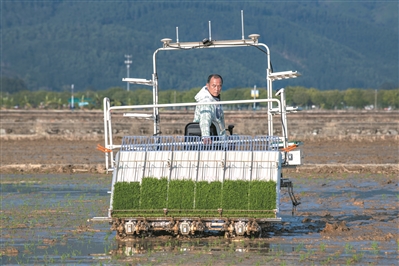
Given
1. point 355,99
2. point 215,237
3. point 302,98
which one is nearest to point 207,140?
point 215,237

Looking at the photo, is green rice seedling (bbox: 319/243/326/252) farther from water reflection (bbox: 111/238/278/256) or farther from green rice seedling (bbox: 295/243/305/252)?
water reflection (bbox: 111/238/278/256)

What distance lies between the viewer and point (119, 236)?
15.6 m

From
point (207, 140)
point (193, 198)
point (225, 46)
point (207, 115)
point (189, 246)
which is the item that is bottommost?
point (189, 246)

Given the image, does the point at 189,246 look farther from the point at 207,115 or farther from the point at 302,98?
the point at 302,98

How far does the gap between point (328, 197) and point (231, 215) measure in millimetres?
7664

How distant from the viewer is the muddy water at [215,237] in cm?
1351

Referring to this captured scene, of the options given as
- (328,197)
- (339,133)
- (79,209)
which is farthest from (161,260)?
(339,133)

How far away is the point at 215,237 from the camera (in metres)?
15.6

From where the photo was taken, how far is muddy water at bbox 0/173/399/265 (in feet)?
44.3

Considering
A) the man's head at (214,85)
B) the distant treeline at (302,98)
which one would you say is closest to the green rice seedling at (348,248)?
the man's head at (214,85)

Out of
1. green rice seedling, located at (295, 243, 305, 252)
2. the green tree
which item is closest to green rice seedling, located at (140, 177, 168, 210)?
green rice seedling, located at (295, 243, 305, 252)

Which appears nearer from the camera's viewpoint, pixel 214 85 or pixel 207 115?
pixel 207 115

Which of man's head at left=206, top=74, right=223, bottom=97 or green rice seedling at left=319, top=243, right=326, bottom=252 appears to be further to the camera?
man's head at left=206, top=74, right=223, bottom=97

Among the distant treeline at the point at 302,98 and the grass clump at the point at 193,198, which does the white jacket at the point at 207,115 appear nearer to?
the grass clump at the point at 193,198
